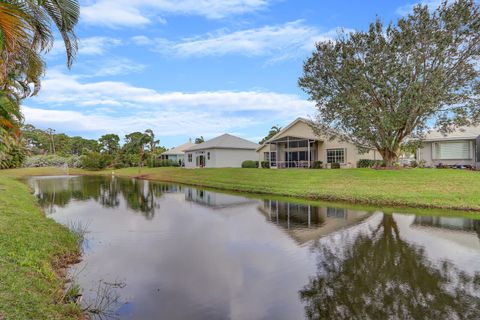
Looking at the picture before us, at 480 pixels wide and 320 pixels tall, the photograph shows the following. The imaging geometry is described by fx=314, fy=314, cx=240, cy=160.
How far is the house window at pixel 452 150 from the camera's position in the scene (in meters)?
28.0

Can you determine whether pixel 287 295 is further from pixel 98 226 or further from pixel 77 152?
pixel 77 152

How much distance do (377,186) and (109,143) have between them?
60.8m

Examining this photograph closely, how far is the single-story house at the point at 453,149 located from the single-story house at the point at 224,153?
22400 millimetres

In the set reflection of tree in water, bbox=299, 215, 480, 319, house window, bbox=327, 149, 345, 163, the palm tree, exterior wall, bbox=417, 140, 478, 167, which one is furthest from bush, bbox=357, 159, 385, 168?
the palm tree

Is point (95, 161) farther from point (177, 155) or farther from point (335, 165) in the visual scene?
point (335, 165)

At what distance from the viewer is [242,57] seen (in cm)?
2323

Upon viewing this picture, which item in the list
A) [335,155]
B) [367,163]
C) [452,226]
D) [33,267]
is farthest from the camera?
[335,155]

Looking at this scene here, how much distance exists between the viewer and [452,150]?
1127 inches

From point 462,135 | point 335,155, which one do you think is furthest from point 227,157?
point 462,135

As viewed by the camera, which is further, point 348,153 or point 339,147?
point 339,147

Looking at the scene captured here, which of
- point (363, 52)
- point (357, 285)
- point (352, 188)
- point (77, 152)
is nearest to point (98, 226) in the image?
point (357, 285)

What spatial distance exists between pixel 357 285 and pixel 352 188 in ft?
47.0

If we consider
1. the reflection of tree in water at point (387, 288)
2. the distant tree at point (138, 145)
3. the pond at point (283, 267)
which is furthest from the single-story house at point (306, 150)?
the distant tree at point (138, 145)

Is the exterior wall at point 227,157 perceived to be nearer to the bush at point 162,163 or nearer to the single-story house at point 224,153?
the single-story house at point 224,153
